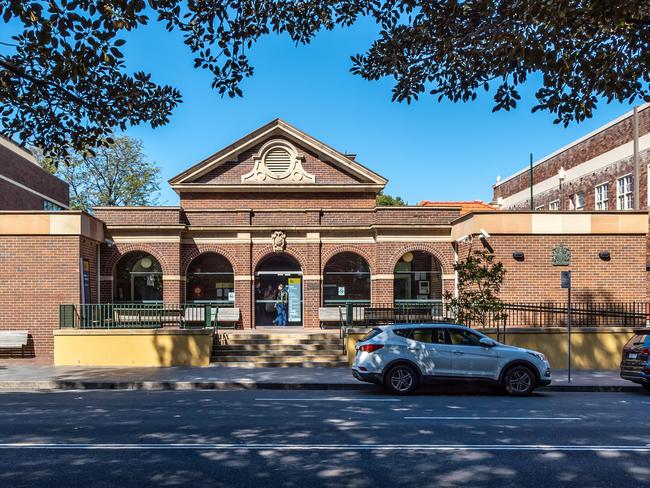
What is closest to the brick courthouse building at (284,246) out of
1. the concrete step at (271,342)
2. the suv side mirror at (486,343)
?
the concrete step at (271,342)

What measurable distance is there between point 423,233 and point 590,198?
12.1 m

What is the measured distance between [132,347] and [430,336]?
8.83 m

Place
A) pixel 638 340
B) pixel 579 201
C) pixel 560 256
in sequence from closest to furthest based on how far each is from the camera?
pixel 638 340 < pixel 560 256 < pixel 579 201

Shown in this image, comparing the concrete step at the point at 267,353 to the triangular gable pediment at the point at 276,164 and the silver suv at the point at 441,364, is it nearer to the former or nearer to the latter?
the silver suv at the point at 441,364

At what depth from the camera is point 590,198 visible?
31188 millimetres

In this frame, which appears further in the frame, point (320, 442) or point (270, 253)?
point (270, 253)

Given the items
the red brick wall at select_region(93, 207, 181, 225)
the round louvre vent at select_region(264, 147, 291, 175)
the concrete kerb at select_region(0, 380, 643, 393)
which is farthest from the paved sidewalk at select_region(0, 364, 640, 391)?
the round louvre vent at select_region(264, 147, 291, 175)

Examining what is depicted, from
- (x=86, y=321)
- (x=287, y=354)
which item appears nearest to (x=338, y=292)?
(x=287, y=354)

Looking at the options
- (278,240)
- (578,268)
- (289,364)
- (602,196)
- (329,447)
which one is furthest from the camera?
(602,196)

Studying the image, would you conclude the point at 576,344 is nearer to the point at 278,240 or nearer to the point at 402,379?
the point at 402,379

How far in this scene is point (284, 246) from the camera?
78.5ft

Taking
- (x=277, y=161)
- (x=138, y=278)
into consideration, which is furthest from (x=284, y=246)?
(x=138, y=278)

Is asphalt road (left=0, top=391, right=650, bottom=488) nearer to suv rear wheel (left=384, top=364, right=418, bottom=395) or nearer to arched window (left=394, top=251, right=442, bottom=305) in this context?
suv rear wheel (left=384, top=364, right=418, bottom=395)

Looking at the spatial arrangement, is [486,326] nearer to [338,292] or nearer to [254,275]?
[338,292]
